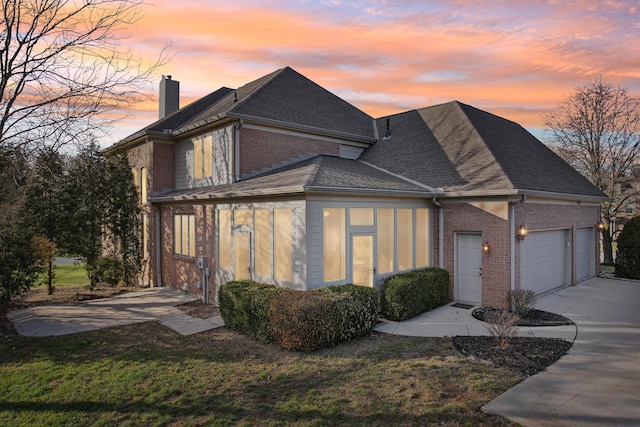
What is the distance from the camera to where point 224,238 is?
11.6 metres

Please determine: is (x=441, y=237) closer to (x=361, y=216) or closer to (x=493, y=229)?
(x=493, y=229)

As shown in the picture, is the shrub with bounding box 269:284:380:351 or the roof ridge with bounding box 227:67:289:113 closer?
the shrub with bounding box 269:284:380:351

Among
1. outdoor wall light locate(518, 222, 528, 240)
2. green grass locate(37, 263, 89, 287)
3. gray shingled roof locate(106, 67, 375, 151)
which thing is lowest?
green grass locate(37, 263, 89, 287)

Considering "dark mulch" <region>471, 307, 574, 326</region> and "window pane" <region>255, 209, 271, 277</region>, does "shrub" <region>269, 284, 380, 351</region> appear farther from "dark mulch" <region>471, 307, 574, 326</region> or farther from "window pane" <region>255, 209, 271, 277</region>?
"dark mulch" <region>471, 307, 574, 326</region>

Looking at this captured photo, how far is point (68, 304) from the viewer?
1198 cm

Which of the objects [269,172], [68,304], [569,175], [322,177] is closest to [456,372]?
[322,177]

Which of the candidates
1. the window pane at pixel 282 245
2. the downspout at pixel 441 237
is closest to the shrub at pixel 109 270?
the window pane at pixel 282 245

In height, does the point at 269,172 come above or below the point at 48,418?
above

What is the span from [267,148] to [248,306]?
6.53m

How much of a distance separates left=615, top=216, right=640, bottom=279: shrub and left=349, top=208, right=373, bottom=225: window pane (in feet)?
40.9

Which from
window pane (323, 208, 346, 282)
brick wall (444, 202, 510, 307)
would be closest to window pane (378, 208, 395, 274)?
window pane (323, 208, 346, 282)

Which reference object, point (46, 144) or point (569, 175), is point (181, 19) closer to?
point (46, 144)

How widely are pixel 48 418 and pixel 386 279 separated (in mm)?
7787

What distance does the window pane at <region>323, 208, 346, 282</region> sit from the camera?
9378 millimetres
